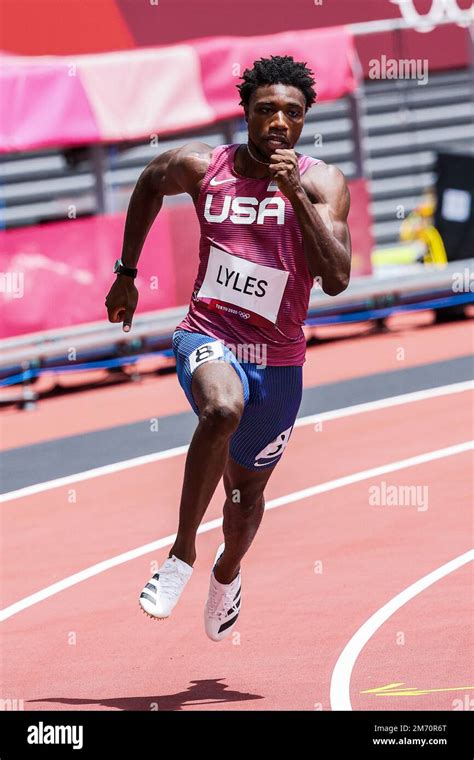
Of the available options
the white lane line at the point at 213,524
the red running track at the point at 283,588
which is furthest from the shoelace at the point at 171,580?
the white lane line at the point at 213,524

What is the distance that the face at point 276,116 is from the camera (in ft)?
21.6

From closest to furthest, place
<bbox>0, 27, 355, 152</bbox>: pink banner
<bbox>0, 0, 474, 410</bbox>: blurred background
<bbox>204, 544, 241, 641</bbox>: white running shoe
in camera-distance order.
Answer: <bbox>204, 544, 241, 641</bbox>: white running shoe, <bbox>0, 0, 474, 410</bbox>: blurred background, <bbox>0, 27, 355, 152</bbox>: pink banner

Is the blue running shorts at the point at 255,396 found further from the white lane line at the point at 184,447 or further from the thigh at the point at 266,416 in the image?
the white lane line at the point at 184,447

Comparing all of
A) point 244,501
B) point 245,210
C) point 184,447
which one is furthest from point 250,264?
point 184,447

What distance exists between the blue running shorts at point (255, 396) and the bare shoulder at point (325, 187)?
2.71ft

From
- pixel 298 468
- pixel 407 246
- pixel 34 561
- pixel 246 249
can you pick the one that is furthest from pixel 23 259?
pixel 246 249

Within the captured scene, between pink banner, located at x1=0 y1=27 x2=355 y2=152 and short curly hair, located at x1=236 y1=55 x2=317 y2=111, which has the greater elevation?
pink banner, located at x1=0 y1=27 x2=355 y2=152

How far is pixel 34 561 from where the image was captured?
10234 millimetres

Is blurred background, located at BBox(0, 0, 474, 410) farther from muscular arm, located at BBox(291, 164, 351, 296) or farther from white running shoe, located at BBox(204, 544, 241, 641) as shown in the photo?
muscular arm, located at BBox(291, 164, 351, 296)

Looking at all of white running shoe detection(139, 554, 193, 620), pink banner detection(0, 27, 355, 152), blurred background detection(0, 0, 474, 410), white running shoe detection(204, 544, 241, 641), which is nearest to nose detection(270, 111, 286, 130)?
white running shoe detection(139, 554, 193, 620)

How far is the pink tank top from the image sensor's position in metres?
6.79

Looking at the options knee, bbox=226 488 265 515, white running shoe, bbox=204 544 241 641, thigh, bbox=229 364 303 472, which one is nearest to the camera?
thigh, bbox=229 364 303 472

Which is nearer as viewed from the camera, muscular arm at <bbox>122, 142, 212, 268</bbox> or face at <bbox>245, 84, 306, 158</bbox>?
face at <bbox>245, 84, 306, 158</bbox>

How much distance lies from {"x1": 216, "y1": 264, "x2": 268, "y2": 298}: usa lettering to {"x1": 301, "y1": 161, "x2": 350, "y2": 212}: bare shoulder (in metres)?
0.46
